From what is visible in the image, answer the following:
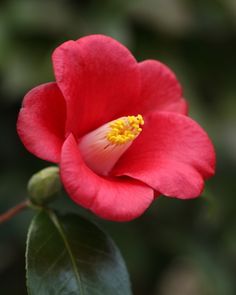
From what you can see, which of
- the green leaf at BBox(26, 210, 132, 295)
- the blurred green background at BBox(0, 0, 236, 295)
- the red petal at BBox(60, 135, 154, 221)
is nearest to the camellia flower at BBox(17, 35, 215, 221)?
the red petal at BBox(60, 135, 154, 221)

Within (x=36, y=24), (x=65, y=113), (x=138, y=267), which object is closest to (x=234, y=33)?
(x=36, y=24)

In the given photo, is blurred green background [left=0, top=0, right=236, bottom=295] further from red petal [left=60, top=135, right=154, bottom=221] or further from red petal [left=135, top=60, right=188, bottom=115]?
red petal [left=60, top=135, right=154, bottom=221]

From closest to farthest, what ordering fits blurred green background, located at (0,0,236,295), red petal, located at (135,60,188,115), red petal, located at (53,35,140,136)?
1. red petal, located at (53,35,140,136)
2. red petal, located at (135,60,188,115)
3. blurred green background, located at (0,0,236,295)

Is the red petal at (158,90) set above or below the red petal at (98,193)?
above

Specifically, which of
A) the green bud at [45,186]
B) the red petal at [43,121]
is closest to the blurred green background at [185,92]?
the green bud at [45,186]

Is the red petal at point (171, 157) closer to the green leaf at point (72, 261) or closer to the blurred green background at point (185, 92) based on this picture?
the green leaf at point (72, 261)

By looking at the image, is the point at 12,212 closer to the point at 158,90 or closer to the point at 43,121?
the point at 43,121
